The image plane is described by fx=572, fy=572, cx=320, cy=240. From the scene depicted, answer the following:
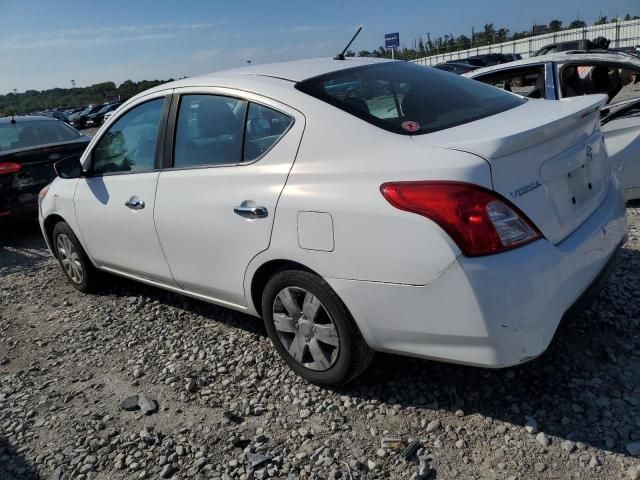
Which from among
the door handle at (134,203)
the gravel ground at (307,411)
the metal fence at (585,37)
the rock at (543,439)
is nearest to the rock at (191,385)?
the gravel ground at (307,411)

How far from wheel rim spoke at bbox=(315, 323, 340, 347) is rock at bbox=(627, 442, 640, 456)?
1.29 meters

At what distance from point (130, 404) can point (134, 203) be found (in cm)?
128

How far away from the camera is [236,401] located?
3.05m

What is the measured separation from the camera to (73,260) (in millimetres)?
4906

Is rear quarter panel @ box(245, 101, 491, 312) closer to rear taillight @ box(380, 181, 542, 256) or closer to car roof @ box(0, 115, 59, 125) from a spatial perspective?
rear taillight @ box(380, 181, 542, 256)

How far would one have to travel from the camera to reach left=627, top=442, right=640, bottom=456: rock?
90.0 inches

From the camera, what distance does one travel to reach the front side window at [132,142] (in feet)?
12.2

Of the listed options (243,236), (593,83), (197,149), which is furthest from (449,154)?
(593,83)

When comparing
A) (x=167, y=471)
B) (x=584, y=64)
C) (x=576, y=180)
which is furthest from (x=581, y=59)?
(x=167, y=471)

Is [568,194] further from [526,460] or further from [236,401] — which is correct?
[236,401]

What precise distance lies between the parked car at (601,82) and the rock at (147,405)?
436cm

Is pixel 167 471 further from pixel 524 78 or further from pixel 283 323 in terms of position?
pixel 524 78

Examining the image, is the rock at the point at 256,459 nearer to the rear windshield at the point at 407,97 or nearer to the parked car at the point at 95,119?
the rear windshield at the point at 407,97

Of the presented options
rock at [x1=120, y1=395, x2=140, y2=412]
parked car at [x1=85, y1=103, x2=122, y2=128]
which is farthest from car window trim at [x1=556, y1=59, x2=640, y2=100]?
parked car at [x1=85, y1=103, x2=122, y2=128]
